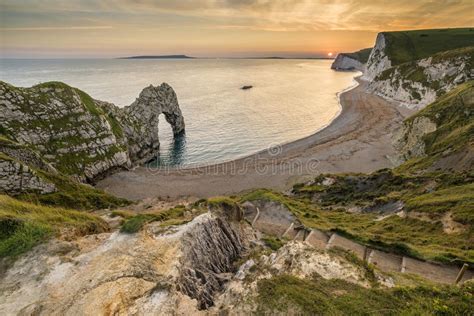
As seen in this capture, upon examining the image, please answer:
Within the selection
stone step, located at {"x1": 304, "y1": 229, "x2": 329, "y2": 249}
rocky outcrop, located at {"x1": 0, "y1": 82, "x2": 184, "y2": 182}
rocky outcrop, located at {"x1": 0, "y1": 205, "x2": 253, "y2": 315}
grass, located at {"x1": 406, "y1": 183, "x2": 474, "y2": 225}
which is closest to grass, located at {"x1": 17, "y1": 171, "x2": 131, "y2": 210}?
rocky outcrop, located at {"x1": 0, "y1": 82, "x2": 184, "y2": 182}

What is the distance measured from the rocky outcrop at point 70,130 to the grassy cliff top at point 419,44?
143 m

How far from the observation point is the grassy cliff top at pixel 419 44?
5743 inches

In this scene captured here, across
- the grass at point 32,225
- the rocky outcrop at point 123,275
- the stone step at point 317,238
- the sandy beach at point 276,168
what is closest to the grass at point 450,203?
the stone step at point 317,238

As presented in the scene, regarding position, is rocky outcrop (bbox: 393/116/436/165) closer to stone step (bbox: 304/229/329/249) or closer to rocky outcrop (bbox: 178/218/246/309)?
stone step (bbox: 304/229/329/249)

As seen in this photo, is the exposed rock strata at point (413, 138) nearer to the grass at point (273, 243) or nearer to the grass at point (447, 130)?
the grass at point (447, 130)

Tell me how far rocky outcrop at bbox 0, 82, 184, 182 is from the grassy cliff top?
142570 mm

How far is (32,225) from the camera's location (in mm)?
14945

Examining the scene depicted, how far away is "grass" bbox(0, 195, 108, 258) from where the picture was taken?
13.9 m

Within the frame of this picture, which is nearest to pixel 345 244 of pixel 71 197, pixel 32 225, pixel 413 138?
pixel 32 225

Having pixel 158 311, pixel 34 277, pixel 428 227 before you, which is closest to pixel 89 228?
pixel 34 277

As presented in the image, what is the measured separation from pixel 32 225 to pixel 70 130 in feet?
123

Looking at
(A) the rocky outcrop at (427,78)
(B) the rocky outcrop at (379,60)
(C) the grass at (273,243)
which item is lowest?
(C) the grass at (273,243)

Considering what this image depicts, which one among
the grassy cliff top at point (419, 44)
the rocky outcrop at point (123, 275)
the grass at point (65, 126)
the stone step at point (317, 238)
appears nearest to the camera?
the rocky outcrop at point (123, 275)

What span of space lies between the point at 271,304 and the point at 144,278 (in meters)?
5.63
